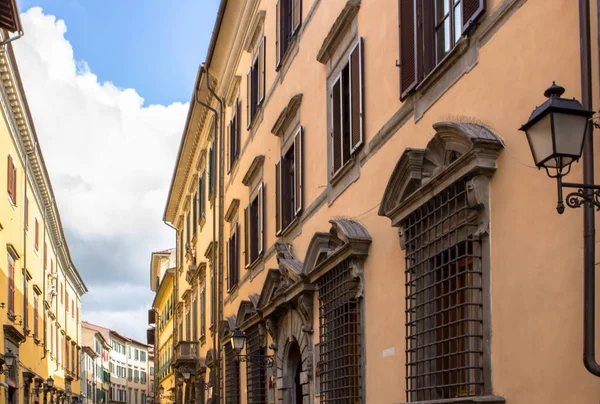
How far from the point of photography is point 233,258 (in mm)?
23000

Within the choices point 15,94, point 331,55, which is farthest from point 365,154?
point 15,94

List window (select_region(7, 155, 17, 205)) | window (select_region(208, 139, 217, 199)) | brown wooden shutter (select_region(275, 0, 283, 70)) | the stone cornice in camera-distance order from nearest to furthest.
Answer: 1. brown wooden shutter (select_region(275, 0, 283, 70))
2. the stone cornice
3. window (select_region(7, 155, 17, 205))
4. window (select_region(208, 139, 217, 199))

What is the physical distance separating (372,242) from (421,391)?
7.92ft

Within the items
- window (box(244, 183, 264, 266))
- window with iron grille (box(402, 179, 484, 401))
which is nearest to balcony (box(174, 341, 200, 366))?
window (box(244, 183, 264, 266))

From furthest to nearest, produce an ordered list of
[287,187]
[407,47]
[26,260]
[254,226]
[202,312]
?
1. [202,312]
2. [26,260]
3. [254,226]
4. [287,187]
5. [407,47]

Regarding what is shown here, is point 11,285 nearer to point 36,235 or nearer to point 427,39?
point 36,235

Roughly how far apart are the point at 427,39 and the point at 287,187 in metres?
7.49

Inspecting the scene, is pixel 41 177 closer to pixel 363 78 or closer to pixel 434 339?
pixel 363 78

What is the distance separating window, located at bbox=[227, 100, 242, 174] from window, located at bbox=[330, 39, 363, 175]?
942 centimetres

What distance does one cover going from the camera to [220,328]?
23.6 metres

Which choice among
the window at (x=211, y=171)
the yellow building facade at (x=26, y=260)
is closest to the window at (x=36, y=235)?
the yellow building facade at (x=26, y=260)

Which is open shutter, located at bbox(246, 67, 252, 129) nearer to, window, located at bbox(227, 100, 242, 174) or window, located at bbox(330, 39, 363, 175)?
window, located at bbox(227, 100, 242, 174)

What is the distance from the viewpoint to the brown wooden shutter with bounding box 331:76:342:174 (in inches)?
506

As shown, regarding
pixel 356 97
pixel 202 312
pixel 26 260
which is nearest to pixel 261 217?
pixel 356 97
